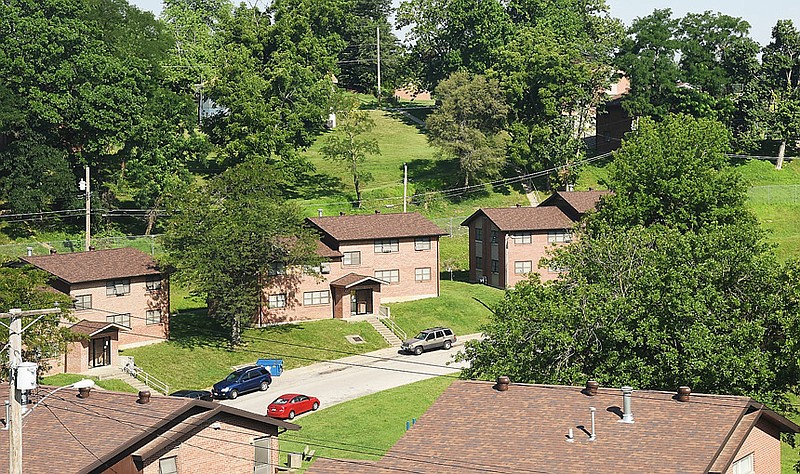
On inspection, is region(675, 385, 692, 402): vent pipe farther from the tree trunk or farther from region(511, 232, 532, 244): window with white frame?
the tree trunk

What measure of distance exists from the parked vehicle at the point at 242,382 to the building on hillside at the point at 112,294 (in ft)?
23.5

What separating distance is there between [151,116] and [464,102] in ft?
101

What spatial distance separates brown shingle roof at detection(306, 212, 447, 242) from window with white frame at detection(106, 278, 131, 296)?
630 inches

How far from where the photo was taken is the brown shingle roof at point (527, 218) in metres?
83.0

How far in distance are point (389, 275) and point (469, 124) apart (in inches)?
1134

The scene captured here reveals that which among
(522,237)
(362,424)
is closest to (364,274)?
(522,237)

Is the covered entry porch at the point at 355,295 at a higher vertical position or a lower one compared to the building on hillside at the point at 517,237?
lower

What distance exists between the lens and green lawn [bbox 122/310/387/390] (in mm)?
Result: 60844

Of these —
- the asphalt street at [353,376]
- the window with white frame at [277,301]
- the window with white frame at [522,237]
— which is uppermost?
the window with white frame at [522,237]

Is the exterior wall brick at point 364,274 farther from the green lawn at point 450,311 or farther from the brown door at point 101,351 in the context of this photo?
the brown door at point 101,351

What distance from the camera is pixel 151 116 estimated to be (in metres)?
84.2

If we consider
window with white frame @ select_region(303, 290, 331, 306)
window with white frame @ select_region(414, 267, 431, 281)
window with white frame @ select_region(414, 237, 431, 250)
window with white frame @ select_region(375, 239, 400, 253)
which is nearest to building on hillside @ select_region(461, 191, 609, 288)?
window with white frame @ select_region(414, 237, 431, 250)

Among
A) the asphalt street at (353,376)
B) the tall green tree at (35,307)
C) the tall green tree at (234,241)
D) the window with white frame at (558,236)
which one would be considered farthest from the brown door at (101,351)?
the window with white frame at (558,236)

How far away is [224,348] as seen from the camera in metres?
65.2
